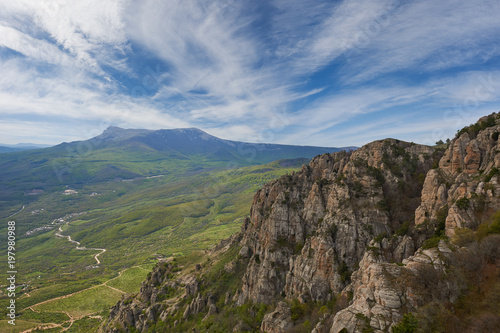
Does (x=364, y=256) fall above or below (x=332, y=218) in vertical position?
below

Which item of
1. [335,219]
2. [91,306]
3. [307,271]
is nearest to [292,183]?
[335,219]

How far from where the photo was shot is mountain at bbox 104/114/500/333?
1364 inches

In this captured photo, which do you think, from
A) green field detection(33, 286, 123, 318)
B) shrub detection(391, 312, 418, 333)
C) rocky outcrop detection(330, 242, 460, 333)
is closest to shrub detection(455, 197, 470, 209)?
rocky outcrop detection(330, 242, 460, 333)

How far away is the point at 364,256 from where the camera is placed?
5428cm

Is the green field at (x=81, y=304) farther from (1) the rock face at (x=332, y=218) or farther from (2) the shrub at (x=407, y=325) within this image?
(2) the shrub at (x=407, y=325)

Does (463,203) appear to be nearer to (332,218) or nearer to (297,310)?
(332,218)

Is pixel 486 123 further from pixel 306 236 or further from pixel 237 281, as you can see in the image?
pixel 237 281

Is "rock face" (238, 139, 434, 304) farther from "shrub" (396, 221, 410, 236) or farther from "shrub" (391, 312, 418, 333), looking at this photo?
"shrub" (391, 312, 418, 333)

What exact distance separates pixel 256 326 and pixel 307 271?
76.8 feet

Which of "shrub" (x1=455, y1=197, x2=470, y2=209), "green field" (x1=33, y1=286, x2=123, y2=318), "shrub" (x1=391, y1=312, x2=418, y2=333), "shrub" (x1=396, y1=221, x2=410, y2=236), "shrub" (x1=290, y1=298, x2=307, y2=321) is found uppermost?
"shrub" (x1=455, y1=197, x2=470, y2=209)

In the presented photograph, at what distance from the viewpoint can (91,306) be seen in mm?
183875

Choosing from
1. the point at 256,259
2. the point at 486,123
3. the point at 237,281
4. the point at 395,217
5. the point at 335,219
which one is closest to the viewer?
the point at 486,123

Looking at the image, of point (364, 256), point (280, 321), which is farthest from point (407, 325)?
point (280, 321)

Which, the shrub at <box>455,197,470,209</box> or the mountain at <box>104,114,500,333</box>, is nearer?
the mountain at <box>104,114,500,333</box>
